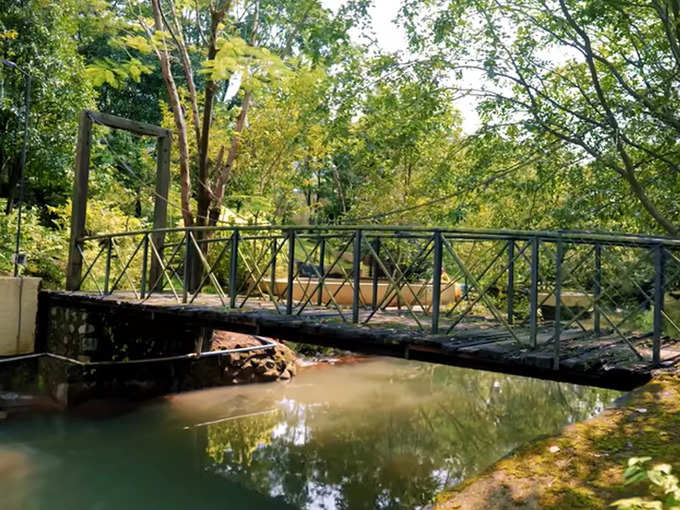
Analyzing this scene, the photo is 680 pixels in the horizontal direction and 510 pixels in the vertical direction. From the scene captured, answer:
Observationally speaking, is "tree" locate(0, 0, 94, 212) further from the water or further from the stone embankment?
the water

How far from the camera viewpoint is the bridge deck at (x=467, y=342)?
3631 millimetres

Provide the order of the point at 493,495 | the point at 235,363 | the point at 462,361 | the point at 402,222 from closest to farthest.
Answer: the point at 493,495 → the point at 462,361 → the point at 235,363 → the point at 402,222

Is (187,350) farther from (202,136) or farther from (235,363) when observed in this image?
(202,136)

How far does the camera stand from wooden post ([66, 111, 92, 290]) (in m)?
8.11

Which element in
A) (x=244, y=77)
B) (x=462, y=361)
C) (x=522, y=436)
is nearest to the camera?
(x=462, y=361)

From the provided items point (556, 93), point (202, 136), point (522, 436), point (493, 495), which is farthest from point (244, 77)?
point (493, 495)

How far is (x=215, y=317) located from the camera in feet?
18.6

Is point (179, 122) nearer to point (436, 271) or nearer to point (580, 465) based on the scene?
point (436, 271)

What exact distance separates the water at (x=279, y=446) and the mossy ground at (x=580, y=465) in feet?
9.39

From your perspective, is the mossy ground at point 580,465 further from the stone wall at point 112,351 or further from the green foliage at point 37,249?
the green foliage at point 37,249

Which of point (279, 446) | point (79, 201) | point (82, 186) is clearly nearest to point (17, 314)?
point (79, 201)

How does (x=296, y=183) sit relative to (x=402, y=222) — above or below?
above

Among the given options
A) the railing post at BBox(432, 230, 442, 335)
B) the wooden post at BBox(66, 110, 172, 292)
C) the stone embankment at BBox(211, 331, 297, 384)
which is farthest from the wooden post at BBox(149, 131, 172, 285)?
the railing post at BBox(432, 230, 442, 335)

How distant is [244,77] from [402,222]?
577 centimetres
